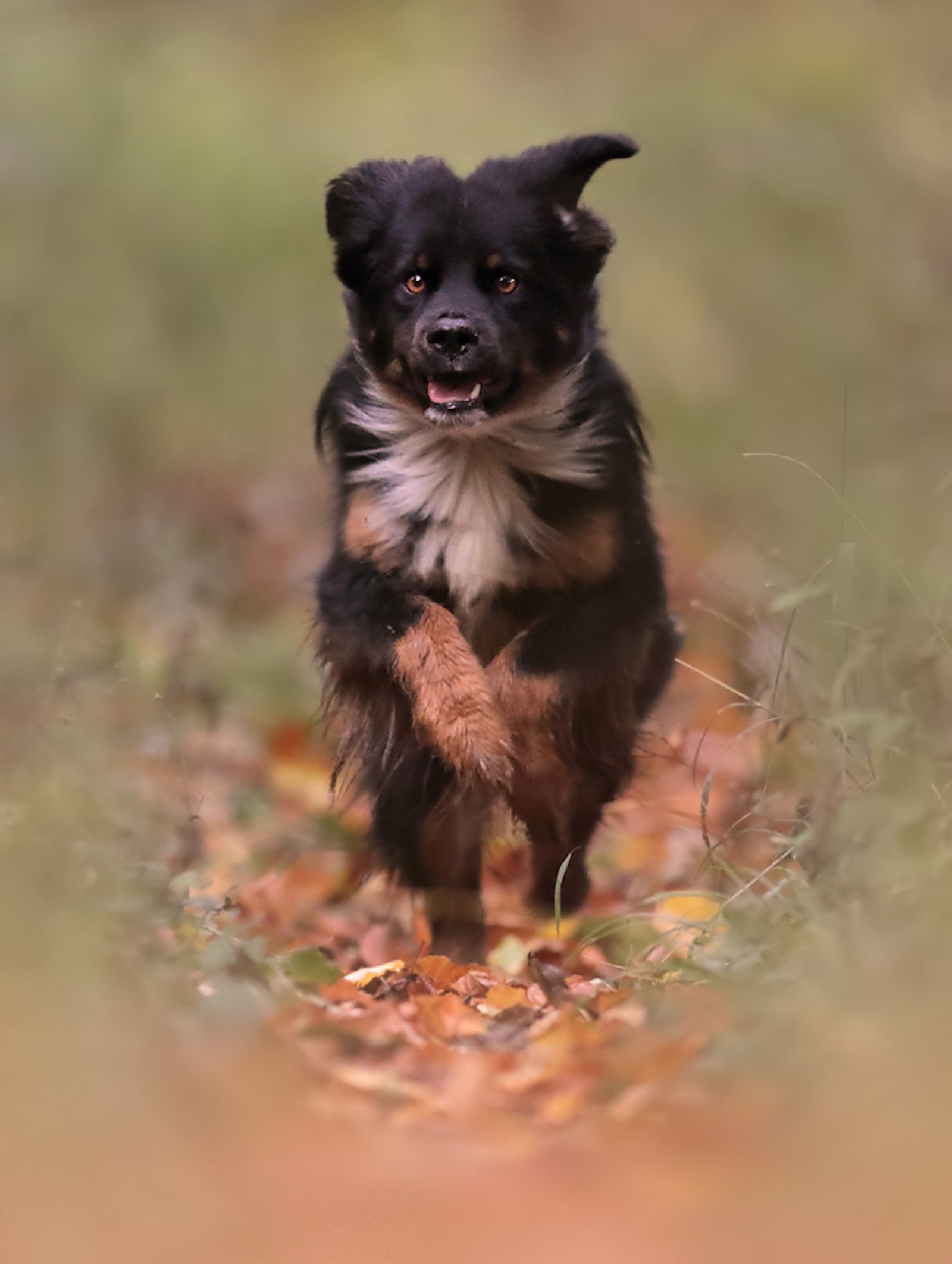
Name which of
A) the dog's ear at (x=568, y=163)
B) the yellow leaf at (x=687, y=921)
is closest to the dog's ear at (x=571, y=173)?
Answer: the dog's ear at (x=568, y=163)

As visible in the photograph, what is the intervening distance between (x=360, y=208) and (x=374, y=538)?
1.03m

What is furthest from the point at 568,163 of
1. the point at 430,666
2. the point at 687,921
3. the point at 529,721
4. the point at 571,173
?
the point at 687,921

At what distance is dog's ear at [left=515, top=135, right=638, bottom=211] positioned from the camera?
3914 mm

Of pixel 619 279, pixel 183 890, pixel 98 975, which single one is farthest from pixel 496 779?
pixel 619 279

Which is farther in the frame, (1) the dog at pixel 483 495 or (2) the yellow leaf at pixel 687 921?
(1) the dog at pixel 483 495

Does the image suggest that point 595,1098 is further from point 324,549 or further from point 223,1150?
point 324,549

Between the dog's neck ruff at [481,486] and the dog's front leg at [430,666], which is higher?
the dog's neck ruff at [481,486]

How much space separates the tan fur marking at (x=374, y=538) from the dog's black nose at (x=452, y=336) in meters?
0.60

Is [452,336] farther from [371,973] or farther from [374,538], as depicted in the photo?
[371,973]

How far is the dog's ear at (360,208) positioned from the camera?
404 centimetres

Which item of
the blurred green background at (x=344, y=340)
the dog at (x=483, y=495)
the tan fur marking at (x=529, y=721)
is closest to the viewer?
the blurred green background at (x=344, y=340)

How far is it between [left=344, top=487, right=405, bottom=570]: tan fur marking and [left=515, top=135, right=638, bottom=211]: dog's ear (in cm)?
106

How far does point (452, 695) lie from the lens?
12.8 feet

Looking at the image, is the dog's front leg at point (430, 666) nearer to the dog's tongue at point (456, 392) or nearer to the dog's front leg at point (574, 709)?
the dog's front leg at point (574, 709)
